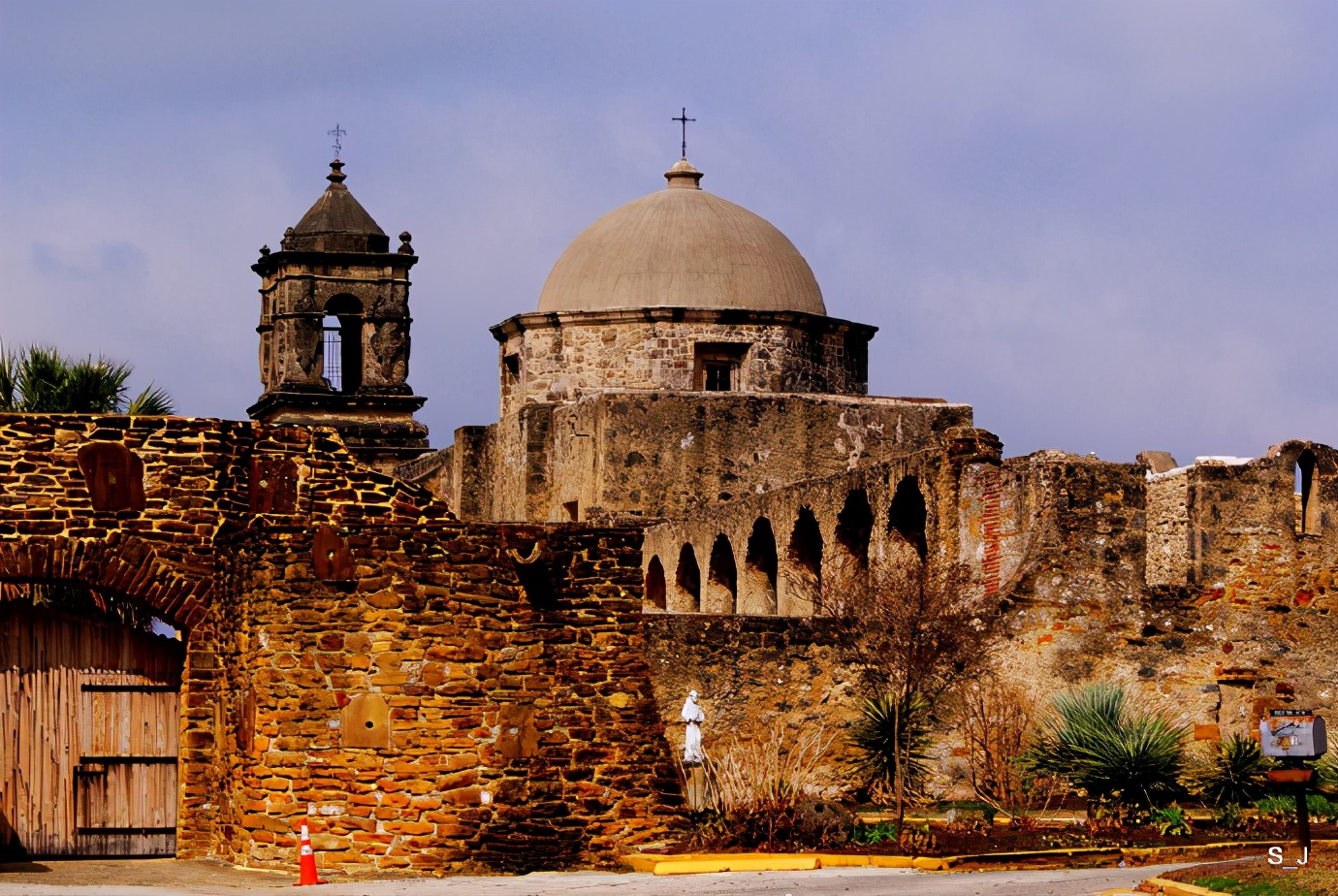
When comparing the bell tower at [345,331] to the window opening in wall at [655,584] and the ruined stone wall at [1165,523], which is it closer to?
the window opening in wall at [655,584]

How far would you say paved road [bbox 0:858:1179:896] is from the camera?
1523 cm

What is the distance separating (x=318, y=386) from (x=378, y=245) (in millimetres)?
3055

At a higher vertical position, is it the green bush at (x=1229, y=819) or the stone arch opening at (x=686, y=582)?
the stone arch opening at (x=686, y=582)

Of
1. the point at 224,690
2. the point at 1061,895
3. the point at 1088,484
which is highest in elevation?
the point at 1088,484

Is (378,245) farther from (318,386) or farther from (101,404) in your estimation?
(101,404)

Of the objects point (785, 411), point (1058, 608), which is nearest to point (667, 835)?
point (1058, 608)

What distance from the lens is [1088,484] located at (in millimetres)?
21906

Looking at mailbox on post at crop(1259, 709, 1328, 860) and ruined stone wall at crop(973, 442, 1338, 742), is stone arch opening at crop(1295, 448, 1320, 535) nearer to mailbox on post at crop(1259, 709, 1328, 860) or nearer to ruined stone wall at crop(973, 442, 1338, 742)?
ruined stone wall at crop(973, 442, 1338, 742)

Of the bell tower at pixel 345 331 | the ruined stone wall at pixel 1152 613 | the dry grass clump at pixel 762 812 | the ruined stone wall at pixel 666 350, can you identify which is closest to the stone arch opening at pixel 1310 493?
the ruined stone wall at pixel 1152 613

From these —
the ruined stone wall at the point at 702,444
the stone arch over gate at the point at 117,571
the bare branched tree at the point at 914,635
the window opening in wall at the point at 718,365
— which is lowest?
the bare branched tree at the point at 914,635

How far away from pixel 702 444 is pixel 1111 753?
14721 millimetres

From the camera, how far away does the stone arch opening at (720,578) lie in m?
32.0

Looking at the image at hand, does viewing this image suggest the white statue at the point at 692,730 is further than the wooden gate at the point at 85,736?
Yes

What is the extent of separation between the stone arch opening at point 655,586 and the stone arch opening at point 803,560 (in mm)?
4830
